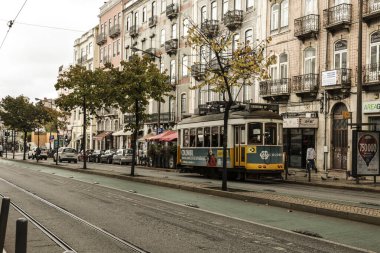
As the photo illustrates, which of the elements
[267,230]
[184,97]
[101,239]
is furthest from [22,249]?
[184,97]

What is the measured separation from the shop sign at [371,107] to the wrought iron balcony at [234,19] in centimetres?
1456

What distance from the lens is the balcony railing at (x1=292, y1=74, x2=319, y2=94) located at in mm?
30797

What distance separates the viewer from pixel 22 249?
422cm

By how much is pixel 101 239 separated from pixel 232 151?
53.1ft

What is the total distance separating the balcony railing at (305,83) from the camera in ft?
101

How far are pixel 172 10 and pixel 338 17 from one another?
2360 centimetres

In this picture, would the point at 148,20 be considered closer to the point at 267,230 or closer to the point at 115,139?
the point at 115,139

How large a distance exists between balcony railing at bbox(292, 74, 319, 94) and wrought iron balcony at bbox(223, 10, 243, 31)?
8776mm

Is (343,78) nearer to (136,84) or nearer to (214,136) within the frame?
(214,136)

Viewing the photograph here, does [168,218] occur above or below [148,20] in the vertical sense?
below

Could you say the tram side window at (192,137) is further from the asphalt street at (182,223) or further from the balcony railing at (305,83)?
the asphalt street at (182,223)

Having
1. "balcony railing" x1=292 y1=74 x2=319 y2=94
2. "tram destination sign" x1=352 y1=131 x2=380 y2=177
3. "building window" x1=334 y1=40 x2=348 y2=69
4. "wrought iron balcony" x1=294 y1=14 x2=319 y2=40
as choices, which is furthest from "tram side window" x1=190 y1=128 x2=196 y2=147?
"wrought iron balcony" x1=294 y1=14 x2=319 y2=40

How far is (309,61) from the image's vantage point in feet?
105

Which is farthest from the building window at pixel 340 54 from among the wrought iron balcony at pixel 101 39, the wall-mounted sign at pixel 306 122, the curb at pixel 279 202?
the wrought iron balcony at pixel 101 39
